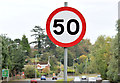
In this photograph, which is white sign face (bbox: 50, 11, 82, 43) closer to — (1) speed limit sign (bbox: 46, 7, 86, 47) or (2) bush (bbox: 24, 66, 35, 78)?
(1) speed limit sign (bbox: 46, 7, 86, 47)

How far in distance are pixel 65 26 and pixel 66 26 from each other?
0.01 m

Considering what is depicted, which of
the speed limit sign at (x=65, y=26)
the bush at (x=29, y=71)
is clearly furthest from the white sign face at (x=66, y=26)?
the bush at (x=29, y=71)

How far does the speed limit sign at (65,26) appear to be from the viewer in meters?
4.16

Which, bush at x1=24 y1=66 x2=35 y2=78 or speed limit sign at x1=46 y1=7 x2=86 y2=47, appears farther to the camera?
bush at x1=24 y1=66 x2=35 y2=78

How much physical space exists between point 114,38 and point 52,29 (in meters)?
38.6

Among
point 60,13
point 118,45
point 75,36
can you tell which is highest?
point 118,45

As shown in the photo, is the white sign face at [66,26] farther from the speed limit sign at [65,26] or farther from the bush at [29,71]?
the bush at [29,71]

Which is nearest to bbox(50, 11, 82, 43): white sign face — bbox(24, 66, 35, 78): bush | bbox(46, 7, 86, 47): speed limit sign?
bbox(46, 7, 86, 47): speed limit sign

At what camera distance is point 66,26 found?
4156 millimetres

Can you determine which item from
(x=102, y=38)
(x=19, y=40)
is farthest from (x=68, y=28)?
(x=19, y=40)

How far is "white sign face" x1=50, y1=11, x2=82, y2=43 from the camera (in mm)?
4156

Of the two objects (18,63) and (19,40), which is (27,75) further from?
(19,40)

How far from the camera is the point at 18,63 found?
65.3m

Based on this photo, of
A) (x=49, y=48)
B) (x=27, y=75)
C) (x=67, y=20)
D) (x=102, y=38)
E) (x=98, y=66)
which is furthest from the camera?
(x=49, y=48)
